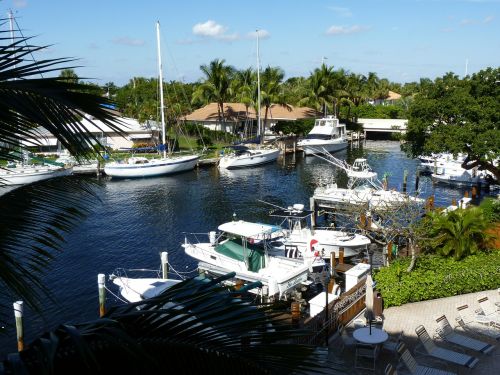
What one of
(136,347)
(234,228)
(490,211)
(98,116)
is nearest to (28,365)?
(136,347)

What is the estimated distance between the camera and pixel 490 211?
27.9 meters

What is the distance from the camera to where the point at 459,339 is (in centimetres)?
1571

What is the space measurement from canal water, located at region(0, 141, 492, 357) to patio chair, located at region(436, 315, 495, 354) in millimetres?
12438

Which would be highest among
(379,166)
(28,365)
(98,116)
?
(98,116)

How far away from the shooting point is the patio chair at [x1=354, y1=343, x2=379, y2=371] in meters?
14.8

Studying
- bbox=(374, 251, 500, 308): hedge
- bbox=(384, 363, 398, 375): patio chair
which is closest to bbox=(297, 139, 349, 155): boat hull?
bbox=(374, 251, 500, 308): hedge

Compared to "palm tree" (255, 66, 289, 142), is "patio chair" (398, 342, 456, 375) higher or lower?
lower

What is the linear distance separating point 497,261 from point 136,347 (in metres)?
20.7

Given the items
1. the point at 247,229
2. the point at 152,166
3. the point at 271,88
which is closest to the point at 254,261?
the point at 247,229

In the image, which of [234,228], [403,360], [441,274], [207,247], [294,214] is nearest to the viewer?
[403,360]

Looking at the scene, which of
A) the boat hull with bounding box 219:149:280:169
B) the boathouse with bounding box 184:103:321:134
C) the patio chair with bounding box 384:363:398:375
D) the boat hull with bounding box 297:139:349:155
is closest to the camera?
the patio chair with bounding box 384:363:398:375

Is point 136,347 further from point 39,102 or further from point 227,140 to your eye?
point 227,140

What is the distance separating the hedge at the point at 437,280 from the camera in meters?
19.2

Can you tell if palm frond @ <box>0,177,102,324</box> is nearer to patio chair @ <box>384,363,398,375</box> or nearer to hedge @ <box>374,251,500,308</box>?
patio chair @ <box>384,363,398,375</box>
